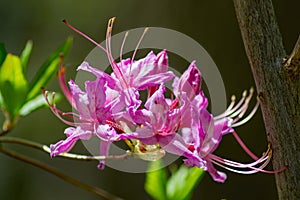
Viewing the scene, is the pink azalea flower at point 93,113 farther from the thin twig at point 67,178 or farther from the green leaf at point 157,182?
the green leaf at point 157,182

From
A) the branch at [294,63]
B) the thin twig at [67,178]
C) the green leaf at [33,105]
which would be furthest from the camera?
the green leaf at [33,105]

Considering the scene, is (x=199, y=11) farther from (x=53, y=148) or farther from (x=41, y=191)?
(x=53, y=148)

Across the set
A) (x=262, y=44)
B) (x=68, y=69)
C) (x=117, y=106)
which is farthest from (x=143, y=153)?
(x=68, y=69)

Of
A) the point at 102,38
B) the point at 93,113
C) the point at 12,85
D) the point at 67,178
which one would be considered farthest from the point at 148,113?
the point at 102,38

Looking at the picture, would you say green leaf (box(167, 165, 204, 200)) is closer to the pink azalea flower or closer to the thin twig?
the thin twig

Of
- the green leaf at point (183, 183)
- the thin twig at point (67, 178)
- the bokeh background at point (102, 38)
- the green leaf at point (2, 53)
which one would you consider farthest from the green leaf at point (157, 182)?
the bokeh background at point (102, 38)

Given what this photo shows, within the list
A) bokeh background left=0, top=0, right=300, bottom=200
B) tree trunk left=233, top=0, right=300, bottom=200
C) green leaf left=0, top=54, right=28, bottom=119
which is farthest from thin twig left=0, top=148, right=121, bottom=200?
bokeh background left=0, top=0, right=300, bottom=200

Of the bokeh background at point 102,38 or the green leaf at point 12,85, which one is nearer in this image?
the green leaf at point 12,85
